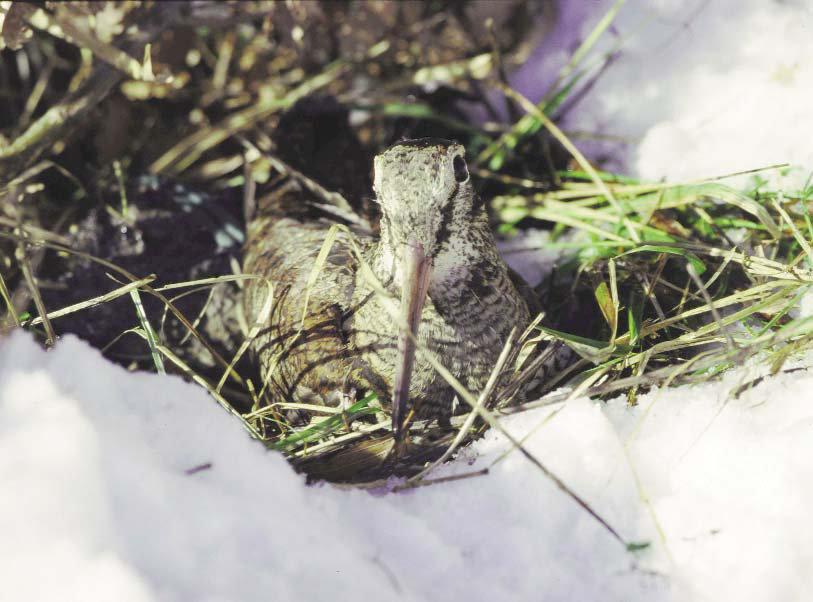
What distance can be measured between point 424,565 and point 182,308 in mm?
1382

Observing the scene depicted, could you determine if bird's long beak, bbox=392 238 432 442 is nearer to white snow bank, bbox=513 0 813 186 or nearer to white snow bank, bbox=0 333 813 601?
white snow bank, bbox=0 333 813 601

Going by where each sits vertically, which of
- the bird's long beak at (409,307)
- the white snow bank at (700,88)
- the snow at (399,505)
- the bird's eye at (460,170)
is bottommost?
the snow at (399,505)

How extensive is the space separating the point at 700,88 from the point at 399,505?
1.79m

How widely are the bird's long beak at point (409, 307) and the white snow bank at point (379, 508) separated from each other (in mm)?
220

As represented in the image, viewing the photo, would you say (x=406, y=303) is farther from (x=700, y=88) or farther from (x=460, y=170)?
(x=700, y=88)

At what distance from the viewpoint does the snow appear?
52.8 inches

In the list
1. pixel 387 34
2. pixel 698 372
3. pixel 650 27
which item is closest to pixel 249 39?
pixel 387 34

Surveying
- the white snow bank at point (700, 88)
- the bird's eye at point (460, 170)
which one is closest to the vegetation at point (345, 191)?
the white snow bank at point (700, 88)

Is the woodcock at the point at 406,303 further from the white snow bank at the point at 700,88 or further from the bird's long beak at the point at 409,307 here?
the white snow bank at the point at 700,88

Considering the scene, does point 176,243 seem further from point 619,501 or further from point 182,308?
point 619,501

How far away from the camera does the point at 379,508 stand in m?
1.55

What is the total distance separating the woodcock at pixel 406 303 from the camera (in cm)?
170

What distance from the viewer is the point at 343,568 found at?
1.38 m

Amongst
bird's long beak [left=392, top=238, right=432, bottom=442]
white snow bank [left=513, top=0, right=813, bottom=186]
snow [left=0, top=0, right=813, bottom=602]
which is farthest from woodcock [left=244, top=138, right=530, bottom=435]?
white snow bank [left=513, top=0, right=813, bottom=186]
